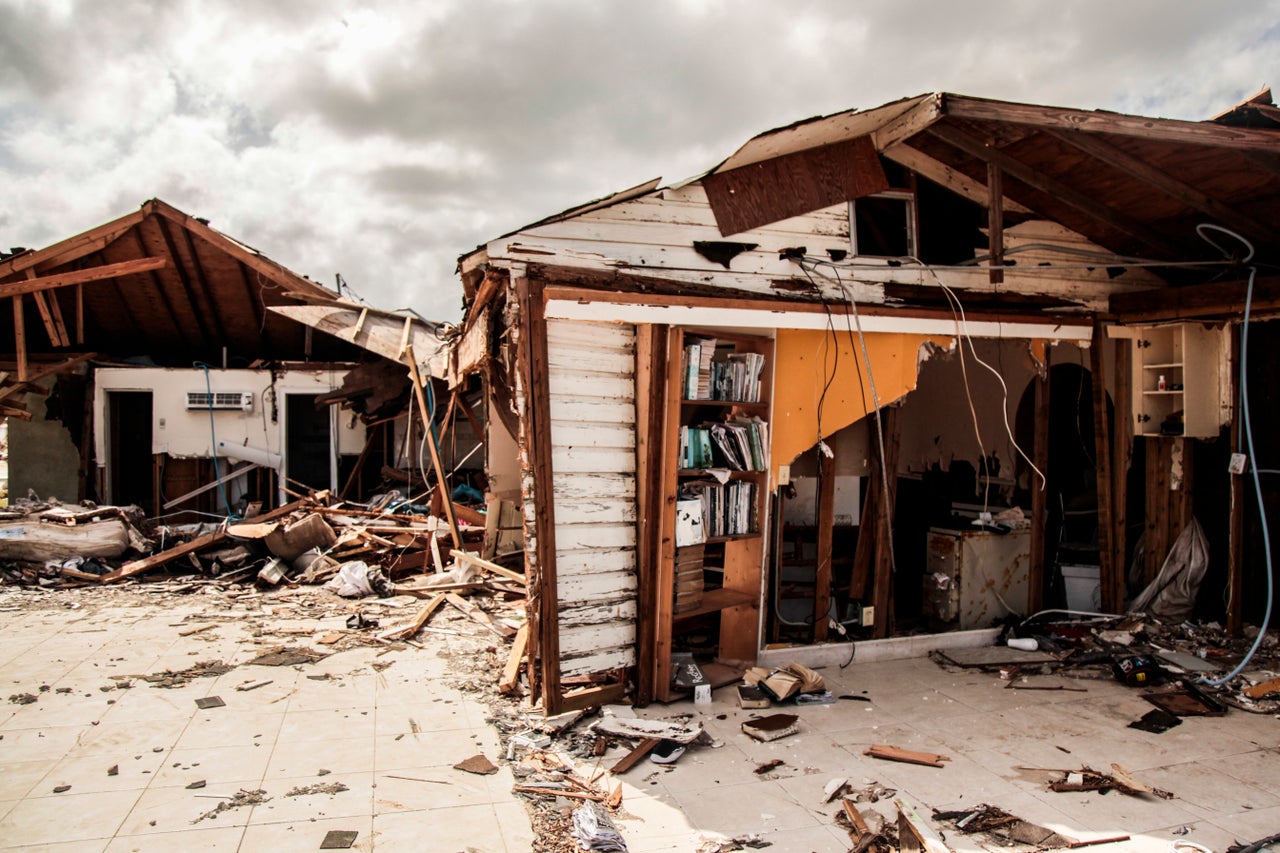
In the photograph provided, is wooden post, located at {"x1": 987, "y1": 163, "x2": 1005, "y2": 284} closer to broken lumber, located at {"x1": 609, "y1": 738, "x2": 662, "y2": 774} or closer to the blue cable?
broken lumber, located at {"x1": 609, "y1": 738, "x2": 662, "y2": 774}

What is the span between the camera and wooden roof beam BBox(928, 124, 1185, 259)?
5.73 m

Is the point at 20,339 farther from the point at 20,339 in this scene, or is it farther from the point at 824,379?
the point at 824,379

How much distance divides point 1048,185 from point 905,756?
455 cm

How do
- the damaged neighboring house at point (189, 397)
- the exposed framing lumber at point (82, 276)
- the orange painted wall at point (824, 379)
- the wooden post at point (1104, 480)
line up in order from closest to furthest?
the orange painted wall at point (824, 379) < the wooden post at point (1104, 480) < the exposed framing lumber at point (82, 276) < the damaged neighboring house at point (189, 397)

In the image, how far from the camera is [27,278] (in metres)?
11.1

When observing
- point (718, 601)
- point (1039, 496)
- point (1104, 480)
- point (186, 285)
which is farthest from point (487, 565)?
point (186, 285)

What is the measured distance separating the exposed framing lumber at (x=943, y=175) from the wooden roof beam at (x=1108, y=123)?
129 centimetres

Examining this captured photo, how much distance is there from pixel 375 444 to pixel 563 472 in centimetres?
876

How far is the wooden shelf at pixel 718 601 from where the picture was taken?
5.98 m

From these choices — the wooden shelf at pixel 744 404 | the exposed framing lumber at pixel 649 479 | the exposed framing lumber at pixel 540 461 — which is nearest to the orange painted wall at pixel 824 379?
the wooden shelf at pixel 744 404

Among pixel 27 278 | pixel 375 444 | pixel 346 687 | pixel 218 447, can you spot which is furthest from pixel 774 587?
pixel 27 278

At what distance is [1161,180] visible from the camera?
603 centimetres

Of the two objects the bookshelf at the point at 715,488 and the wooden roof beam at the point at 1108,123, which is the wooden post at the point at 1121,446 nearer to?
the wooden roof beam at the point at 1108,123

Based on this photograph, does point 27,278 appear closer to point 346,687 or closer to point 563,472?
point 346,687
